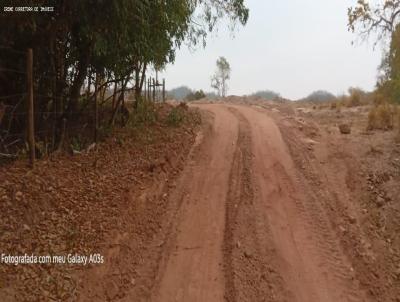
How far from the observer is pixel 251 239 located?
6211 millimetres

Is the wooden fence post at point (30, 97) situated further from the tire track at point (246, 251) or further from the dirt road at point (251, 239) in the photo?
the tire track at point (246, 251)

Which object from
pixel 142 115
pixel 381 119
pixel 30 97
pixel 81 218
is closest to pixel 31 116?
pixel 30 97

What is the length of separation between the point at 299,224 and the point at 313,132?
16.2 feet

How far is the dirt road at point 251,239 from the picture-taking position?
5.31m

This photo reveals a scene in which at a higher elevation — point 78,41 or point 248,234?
point 78,41

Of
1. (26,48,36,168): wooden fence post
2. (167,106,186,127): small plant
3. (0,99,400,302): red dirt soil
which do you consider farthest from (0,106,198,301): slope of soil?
(167,106,186,127): small plant

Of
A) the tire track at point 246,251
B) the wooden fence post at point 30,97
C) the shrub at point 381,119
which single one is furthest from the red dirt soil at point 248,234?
the shrub at point 381,119

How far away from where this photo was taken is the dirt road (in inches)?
209

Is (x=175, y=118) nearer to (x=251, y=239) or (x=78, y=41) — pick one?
(x=78, y=41)

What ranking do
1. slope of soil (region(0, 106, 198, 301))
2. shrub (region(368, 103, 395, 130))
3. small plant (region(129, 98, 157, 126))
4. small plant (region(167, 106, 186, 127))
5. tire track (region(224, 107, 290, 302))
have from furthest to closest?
shrub (region(368, 103, 395, 130)), small plant (region(167, 106, 186, 127)), small plant (region(129, 98, 157, 126)), tire track (region(224, 107, 290, 302)), slope of soil (region(0, 106, 198, 301))

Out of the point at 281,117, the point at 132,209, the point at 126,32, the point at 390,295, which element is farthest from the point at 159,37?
the point at 281,117

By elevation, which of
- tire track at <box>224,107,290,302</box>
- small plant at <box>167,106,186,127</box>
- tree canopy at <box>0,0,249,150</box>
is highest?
tree canopy at <box>0,0,249,150</box>

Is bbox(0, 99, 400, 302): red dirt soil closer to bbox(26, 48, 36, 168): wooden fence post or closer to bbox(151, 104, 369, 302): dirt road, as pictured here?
bbox(151, 104, 369, 302): dirt road

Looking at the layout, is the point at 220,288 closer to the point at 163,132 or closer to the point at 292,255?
the point at 292,255
